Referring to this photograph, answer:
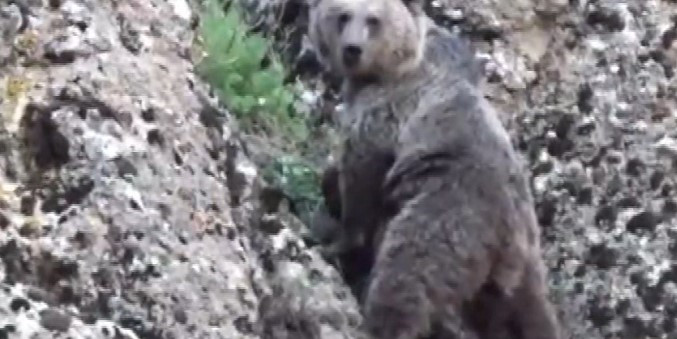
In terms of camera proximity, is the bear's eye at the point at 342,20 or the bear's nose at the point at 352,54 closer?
the bear's nose at the point at 352,54

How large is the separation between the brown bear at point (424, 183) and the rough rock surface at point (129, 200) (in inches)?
12.1

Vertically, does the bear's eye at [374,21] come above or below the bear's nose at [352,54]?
above

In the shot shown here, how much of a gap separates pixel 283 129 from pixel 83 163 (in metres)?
2.21

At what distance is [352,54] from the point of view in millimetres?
6434

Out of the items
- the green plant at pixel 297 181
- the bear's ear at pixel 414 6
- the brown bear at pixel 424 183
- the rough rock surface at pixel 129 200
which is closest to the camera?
the rough rock surface at pixel 129 200

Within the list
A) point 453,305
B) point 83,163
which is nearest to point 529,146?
point 453,305

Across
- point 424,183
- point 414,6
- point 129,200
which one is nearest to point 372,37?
point 414,6

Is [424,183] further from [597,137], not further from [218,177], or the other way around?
[597,137]

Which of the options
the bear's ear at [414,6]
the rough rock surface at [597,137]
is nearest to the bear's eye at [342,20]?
the bear's ear at [414,6]

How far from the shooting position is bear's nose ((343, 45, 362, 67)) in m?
6.43

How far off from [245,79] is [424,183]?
126cm

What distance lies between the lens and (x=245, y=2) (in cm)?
766

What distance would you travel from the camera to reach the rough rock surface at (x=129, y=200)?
14.1ft

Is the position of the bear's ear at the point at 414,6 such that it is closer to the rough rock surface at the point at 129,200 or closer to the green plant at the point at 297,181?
the green plant at the point at 297,181
